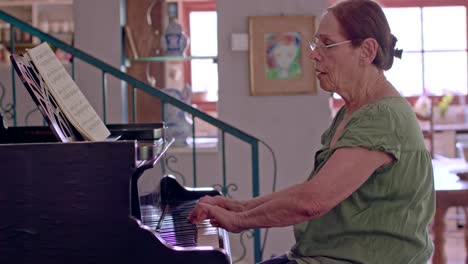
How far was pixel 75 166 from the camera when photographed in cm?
169

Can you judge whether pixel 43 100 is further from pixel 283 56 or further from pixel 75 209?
pixel 283 56

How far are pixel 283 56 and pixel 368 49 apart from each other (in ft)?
9.60

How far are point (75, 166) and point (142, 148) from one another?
168 mm

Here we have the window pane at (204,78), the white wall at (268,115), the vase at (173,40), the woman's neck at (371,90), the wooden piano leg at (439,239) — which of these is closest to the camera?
the woman's neck at (371,90)

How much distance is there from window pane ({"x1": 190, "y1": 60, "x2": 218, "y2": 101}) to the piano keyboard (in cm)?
629

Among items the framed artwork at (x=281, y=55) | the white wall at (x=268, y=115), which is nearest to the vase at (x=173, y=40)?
the white wall at (x=268, y=115)

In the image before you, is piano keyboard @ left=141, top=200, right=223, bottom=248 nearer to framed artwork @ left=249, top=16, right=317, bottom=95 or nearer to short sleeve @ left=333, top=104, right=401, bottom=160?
short sleeve @ left=333, top=104, right=401, bottom=160

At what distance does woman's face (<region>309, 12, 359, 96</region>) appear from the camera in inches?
78.2

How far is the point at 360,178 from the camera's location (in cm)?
182

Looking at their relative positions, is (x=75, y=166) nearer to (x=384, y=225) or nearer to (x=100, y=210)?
(x=100, y=210)

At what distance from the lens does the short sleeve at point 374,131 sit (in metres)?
1.84

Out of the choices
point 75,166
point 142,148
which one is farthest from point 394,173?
point 75,166

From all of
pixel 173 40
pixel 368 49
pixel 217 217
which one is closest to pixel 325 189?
pixel 217 217

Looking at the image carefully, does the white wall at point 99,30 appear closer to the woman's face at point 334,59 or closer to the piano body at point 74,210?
the woman's face at point 334,59
